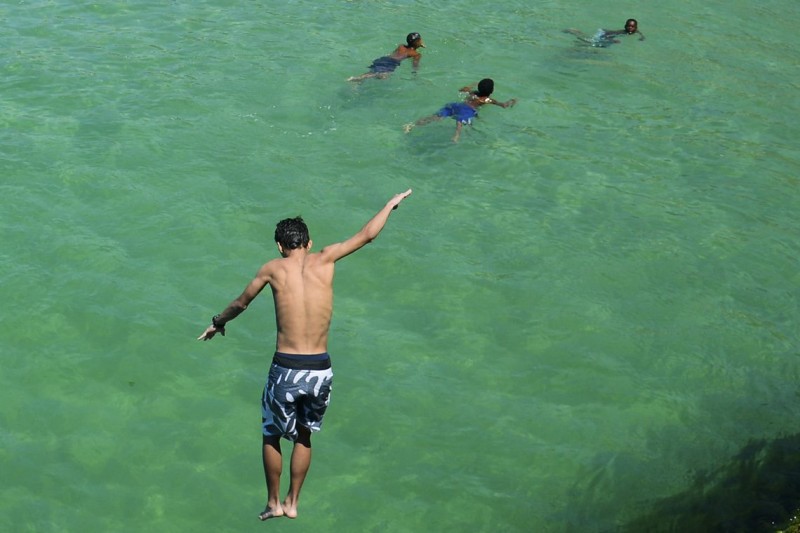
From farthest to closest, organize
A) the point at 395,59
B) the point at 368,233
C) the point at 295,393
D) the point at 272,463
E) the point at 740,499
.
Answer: the point at 395,59
the point at 740,499
the point at 272,463
the point at 295,393
the point at 368,233

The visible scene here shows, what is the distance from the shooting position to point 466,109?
13.7 m

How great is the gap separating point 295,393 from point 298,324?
0.48m

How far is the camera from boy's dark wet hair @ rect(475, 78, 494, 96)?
45.6ft

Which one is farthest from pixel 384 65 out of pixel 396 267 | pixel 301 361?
pixel 301 361

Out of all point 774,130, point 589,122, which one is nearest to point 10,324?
point 589,122

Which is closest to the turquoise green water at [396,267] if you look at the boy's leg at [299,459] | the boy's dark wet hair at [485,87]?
the boy's dark wet hair at [485,87]

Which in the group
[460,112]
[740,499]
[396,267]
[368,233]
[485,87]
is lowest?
[740,499]

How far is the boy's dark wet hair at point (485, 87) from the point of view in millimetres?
13914

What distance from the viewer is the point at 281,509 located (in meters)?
6.92

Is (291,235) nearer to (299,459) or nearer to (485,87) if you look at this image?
(299,459)

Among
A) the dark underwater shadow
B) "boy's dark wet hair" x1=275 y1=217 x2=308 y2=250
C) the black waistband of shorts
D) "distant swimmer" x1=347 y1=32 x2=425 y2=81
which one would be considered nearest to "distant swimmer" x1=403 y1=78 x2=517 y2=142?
"distant swimmer" x1=347 y1=32 x2=425 y2=81

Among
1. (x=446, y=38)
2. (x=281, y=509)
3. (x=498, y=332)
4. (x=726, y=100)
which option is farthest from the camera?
(x=446, y=38)

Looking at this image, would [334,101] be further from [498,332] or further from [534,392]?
[534,392]

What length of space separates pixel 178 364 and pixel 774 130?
406 inches
